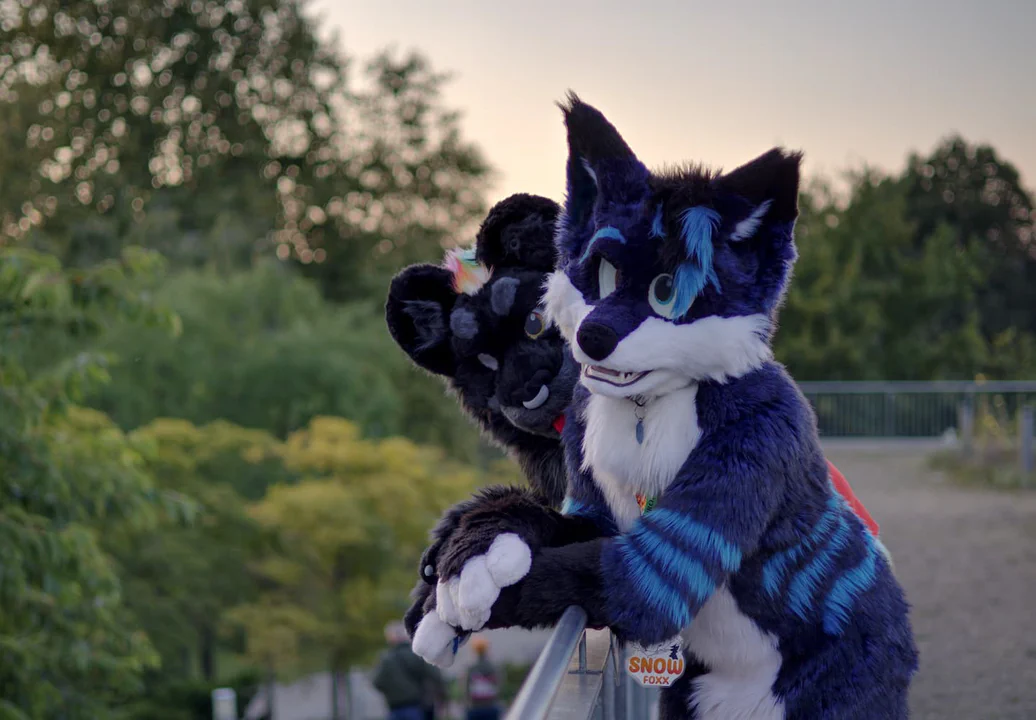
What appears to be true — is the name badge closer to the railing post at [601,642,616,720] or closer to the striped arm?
the railing post at [601,642,616,720]

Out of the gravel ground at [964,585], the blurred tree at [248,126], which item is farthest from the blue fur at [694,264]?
the blurred tree at [248,126]

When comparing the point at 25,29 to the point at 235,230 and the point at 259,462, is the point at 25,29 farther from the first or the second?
the point at 259,462

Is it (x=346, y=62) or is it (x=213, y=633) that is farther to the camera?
(x=346, y=62)

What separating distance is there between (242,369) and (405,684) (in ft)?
36.8

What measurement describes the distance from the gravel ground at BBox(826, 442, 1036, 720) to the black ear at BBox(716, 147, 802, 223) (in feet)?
10.5

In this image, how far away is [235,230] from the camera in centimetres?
2639

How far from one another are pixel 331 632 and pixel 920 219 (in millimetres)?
24808

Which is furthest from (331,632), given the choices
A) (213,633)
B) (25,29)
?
(25,29)

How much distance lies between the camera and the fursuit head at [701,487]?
7.27ft

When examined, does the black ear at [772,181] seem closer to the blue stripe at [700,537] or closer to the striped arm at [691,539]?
the striped arm at [691,539]

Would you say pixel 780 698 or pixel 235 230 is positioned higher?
pixel 235 230

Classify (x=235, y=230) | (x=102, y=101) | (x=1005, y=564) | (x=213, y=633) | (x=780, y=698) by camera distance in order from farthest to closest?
(x=102, y=101)
(x=235, y=230)
(x=213, y=633)
(x=1005, y=564)
(x=780, y=698)

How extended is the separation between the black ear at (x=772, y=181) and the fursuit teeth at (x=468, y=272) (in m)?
1.03

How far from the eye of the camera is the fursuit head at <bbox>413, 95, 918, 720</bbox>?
221 cm
